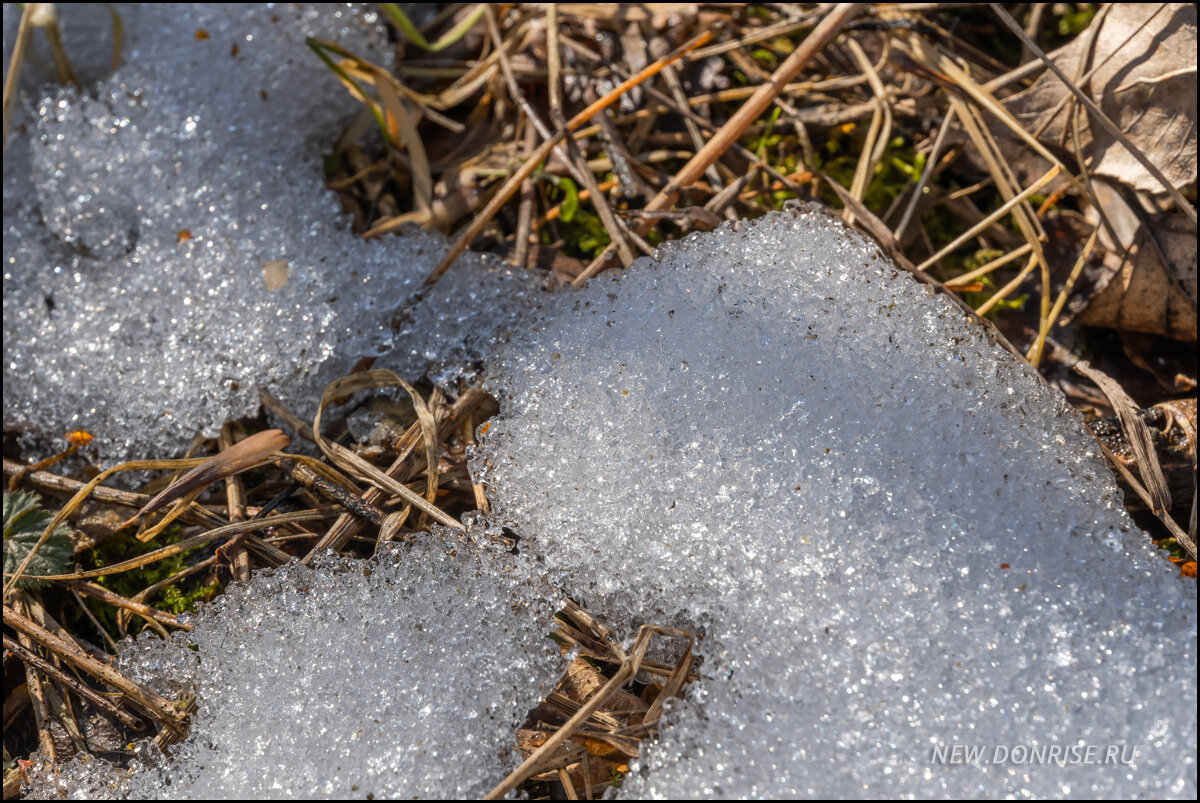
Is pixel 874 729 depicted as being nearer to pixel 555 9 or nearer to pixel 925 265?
pixel 925 265

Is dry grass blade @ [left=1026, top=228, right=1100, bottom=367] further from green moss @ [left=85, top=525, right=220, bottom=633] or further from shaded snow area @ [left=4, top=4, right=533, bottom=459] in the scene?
green moss @ [left=85, top=525, right=220, bottom=633]

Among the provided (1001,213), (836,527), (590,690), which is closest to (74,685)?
(590,690)

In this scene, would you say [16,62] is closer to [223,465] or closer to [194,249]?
[194,249]

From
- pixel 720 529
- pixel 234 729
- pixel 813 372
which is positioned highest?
pixel 813 372

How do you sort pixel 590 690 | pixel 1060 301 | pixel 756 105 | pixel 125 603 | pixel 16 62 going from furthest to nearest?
pixel 16 62 → pixel 756 105 → pixel 1060 301 → pixel 125 603 → pixel 590 690

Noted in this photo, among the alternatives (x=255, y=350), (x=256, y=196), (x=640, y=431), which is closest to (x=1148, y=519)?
(x=640, y=431)
